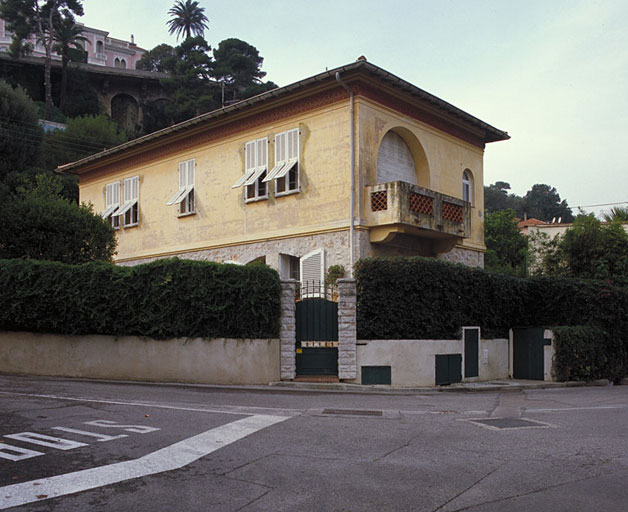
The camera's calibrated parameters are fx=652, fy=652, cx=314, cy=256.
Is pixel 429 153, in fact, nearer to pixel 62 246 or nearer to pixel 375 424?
pixel 62 246

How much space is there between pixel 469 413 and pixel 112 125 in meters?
49.8

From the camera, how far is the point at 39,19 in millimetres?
61781

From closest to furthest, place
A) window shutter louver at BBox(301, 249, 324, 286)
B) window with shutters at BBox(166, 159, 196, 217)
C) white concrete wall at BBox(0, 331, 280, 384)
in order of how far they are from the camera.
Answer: white concrete wall at BBox(0, 331, 280, 384), window shutter louver at BBox(301, 249, 324, 286), window with shutters at BBox(166, 159, 196, 217)

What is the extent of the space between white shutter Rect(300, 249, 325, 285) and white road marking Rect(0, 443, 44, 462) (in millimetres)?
12874

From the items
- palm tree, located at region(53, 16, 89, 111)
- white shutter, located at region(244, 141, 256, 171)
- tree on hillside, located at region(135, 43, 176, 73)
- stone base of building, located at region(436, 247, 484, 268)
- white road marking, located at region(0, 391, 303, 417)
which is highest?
tree on hillside, located at region(135, 43, 176, 73)

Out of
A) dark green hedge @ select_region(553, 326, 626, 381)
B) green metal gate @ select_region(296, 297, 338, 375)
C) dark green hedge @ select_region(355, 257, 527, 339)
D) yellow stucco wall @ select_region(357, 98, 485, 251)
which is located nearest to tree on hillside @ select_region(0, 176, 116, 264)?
green metal gate @ select_region(296, 297, 338, 375)

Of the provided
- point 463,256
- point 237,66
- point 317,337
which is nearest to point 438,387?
point 317,337

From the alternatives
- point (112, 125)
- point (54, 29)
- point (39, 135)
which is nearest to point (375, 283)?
point (39, 135)

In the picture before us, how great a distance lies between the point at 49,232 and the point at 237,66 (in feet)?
150

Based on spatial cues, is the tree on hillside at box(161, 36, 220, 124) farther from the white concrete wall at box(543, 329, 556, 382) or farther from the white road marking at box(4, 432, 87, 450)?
the white road marking at box(4, 432, 87, 450)

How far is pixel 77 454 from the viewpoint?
22.9 feet

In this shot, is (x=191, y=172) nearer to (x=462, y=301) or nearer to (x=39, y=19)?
(x=462, y=301)

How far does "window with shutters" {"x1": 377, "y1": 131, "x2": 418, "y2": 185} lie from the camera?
20.4 metres

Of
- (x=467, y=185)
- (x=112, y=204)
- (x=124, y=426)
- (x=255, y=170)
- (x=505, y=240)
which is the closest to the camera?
(x=124, y=426)
